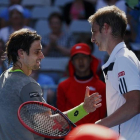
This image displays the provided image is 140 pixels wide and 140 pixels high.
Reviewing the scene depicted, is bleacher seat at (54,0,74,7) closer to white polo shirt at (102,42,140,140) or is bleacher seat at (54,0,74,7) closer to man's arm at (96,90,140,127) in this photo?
white polo shirt at (102,42,140,140)

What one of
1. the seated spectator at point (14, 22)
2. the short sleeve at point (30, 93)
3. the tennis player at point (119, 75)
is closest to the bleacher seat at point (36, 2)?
the seated spectator at point (14, 22)

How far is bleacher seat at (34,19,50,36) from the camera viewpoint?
7.84 metres

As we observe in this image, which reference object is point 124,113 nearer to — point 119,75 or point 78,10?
point 119,75

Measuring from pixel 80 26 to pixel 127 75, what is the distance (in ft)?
14.9

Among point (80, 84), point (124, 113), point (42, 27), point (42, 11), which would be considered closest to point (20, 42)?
point (124, 113)

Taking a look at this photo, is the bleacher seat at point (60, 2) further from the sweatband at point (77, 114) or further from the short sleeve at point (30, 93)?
Answer: the short sleeve at point (30, 93)

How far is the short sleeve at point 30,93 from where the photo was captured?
319cm

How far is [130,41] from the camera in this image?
649 cm

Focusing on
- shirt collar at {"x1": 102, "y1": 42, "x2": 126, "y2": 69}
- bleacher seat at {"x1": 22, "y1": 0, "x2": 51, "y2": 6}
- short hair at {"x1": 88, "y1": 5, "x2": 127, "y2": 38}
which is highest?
bleacher seat at {"x1": 22, "y1": 0, "x2": 51, "y2": 6}

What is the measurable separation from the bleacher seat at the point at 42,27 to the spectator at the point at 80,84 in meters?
2.00

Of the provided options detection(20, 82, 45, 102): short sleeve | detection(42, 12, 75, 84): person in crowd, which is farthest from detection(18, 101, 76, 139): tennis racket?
detection(42, 12, 75, 84): person in crowd

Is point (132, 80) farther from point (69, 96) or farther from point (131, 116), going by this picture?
point (69, 96)

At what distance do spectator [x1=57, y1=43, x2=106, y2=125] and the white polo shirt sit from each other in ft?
6.27

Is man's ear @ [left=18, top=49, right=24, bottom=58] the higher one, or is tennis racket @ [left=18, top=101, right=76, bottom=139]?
man's ear @ [left=18, top=49, right=24, bottom=58]
